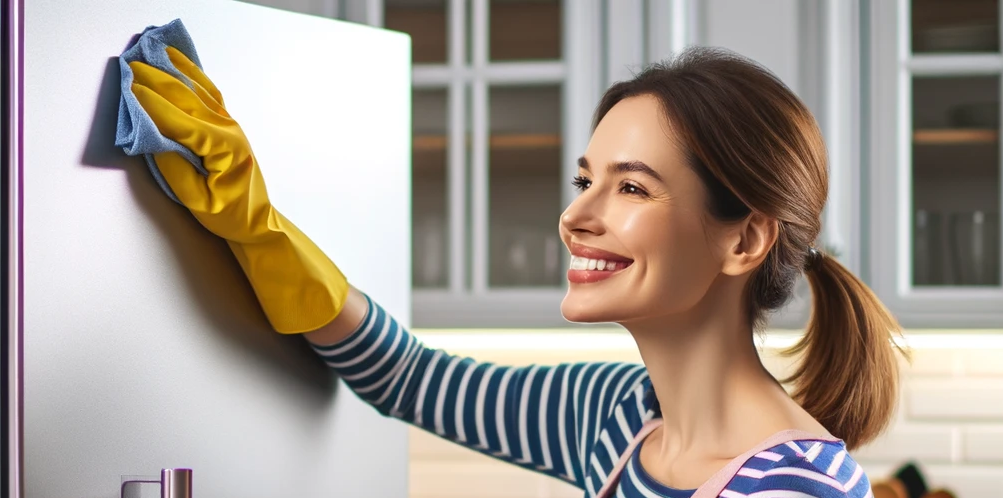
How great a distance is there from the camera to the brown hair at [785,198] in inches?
34.4

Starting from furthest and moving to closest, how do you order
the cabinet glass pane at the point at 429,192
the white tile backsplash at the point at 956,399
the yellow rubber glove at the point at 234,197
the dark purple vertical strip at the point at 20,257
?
1. the cabinet glass pane at the point at 429,192
2. the white tile backsplash at the point at 956,399
3. the yellow rubber glove at the point at 234,197
4. the dark purple vertical strip at the point at 20,257

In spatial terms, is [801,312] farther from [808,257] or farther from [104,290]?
[104,290]

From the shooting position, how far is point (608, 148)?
3.03 feet

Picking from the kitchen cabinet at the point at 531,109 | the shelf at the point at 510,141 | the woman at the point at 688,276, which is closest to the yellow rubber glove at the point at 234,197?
the woman at the point at 688,276

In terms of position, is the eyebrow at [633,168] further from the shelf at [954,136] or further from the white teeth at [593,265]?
the shelf at [954,136]

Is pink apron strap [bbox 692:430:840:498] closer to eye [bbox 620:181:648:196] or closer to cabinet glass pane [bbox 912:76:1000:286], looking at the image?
eye [bbox 620:181:648:196]

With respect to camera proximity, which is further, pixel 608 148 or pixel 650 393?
pixel 650 393

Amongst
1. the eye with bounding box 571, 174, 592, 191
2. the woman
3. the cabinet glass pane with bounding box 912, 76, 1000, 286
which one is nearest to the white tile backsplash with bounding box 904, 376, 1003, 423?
the cabinet glass pane with bounding box 912, 76, 1000, 286

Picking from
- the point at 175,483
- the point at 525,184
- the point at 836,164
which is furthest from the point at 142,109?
the point at 836,164

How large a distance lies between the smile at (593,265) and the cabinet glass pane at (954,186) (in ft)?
4.55

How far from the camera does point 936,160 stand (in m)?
2.06

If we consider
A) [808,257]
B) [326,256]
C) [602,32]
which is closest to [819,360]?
[808,257]

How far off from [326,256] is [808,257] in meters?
0.50

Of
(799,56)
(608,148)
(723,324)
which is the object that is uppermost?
(799,56)
